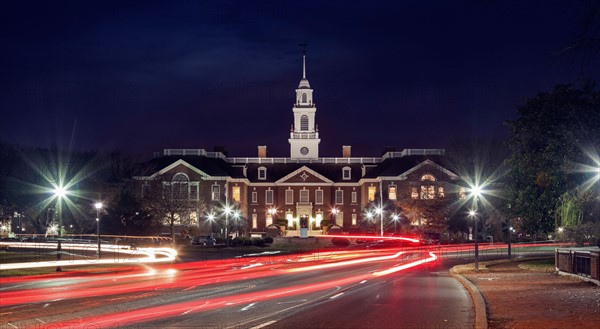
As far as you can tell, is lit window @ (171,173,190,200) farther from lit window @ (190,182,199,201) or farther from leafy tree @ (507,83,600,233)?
leafy tree @ (507,83,600,233)

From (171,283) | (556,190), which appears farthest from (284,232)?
(171,283)

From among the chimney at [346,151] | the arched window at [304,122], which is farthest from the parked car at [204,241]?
A: the chimney at [346,151]

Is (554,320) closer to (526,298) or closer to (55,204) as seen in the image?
(526,298)

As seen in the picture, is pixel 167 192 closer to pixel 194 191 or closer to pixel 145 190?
pixel 145 190

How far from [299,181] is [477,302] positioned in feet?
290

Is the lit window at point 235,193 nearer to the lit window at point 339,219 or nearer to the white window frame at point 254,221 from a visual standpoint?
the white window frame at point 254,221

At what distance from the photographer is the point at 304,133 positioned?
117 metres

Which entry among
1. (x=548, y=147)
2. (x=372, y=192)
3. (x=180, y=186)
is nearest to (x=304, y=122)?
(x=372, y=192)

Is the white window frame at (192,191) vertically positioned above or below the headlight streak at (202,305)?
above

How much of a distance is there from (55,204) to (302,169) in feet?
118

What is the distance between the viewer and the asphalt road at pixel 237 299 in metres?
17.4

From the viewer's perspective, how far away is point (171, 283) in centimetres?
2888

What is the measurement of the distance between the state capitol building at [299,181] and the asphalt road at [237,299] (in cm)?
A: 5830

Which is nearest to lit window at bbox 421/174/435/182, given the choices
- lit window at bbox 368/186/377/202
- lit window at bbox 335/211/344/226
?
lit window at bbox 368/186/377/202
